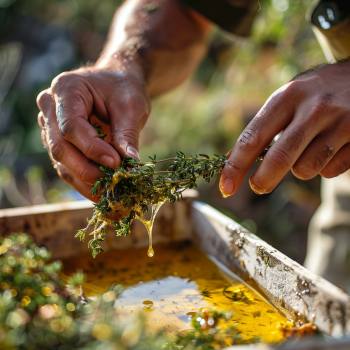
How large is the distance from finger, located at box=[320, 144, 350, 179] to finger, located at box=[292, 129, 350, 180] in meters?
0.08

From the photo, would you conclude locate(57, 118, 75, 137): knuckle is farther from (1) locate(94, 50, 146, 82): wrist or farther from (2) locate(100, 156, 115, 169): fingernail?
(1) locate(94, 50, 146, 82): wrist

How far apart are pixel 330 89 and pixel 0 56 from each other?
6.11 m

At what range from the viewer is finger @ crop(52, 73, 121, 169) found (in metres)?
1.46

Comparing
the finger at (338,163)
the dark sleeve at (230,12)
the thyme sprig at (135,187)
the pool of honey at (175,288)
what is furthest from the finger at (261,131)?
the dark sleeve at (230,12)

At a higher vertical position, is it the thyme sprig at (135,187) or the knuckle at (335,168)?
the knuckle at (335,168)

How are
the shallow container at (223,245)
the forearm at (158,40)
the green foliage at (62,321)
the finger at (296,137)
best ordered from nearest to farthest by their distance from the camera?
the green foliage at (62,321)
the shallow container at (223,245)
the finger at (296,137)
the forearm at (158,40)

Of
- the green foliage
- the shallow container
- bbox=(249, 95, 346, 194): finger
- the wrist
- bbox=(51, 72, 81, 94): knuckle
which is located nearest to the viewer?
the green foliage

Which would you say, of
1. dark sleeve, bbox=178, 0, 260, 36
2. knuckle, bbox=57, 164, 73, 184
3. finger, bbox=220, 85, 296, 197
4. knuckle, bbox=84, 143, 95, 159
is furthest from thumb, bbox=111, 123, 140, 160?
dark sleeve, bbox=178, 0, 260, 36

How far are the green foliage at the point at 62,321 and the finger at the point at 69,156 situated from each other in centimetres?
37

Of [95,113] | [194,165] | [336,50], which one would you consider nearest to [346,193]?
[336,50]

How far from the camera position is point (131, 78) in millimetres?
1907

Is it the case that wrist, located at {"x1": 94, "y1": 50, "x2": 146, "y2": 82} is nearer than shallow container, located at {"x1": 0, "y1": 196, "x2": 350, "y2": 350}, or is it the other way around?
shallow container, located at {"x1": 0, "y1": 196, "x2": 350, "y2": 350}

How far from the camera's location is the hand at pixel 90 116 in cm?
148

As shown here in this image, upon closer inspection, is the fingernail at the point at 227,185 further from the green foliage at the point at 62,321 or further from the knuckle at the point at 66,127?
the knuckle at the point at 66,127
